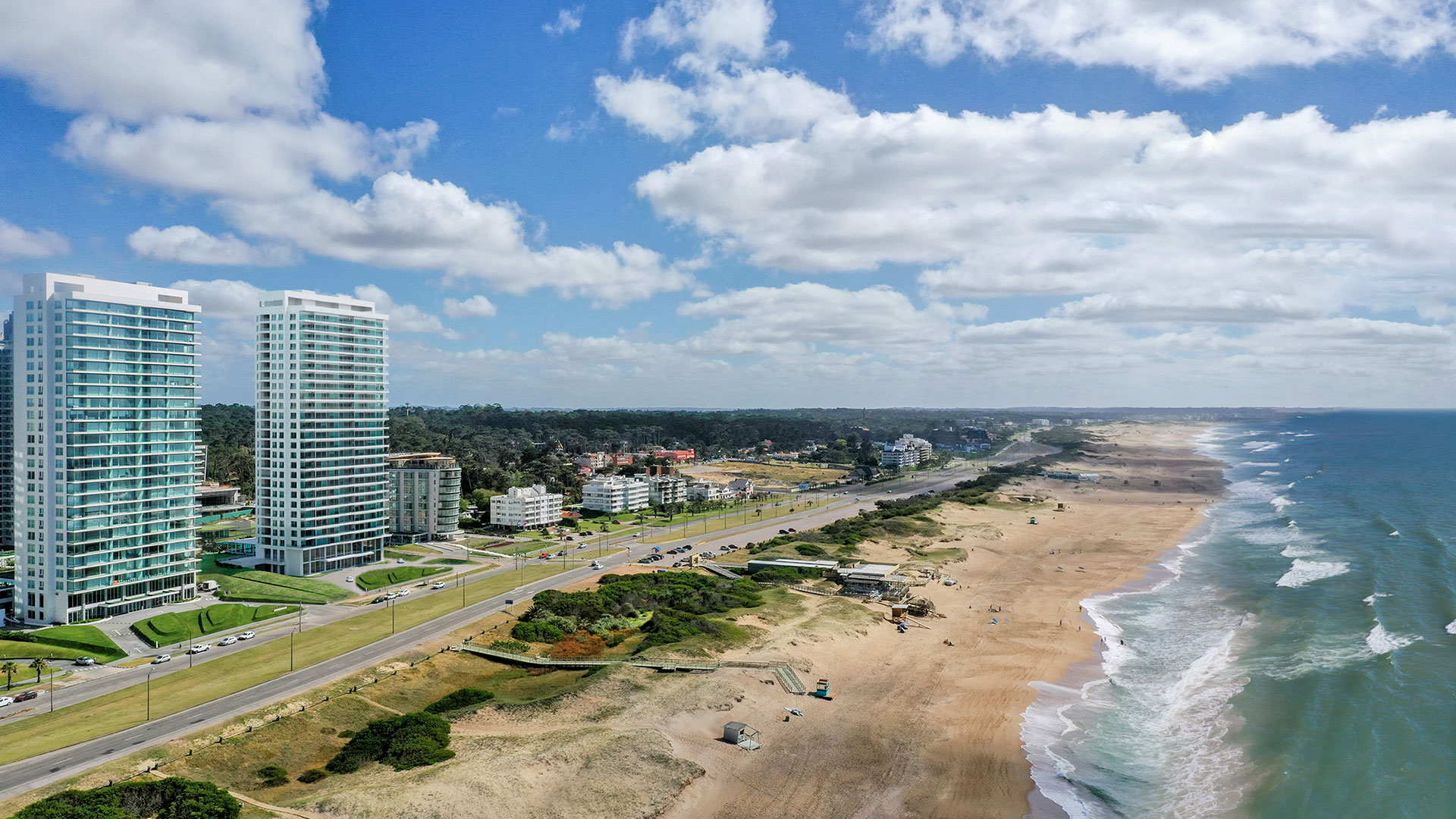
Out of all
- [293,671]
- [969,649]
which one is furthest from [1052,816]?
[293,671]

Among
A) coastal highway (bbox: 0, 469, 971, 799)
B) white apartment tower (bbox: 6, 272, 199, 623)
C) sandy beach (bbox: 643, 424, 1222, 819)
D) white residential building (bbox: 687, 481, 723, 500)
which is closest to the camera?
sandy beach (bbox: 643, 424, 1222, 819)

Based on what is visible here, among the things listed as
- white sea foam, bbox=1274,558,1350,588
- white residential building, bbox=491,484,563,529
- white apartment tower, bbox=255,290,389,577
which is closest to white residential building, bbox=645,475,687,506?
white residential building, bbox=491,484,563,529

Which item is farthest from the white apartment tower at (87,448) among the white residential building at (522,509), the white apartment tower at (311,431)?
the white residential building at (522,509)

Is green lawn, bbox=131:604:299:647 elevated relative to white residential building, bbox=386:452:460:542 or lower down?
lower down

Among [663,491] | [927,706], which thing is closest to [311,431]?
[927,706]

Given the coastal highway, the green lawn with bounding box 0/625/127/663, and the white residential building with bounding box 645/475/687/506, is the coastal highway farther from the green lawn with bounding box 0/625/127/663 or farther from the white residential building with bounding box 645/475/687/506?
the white residential building with bounding box 645/475/687/506

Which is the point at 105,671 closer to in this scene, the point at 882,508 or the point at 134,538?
the point at 134,538

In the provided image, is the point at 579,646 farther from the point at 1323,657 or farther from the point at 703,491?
the point at 703,491
